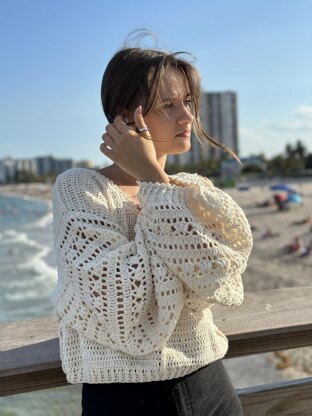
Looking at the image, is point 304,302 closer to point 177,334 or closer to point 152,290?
point 177,334

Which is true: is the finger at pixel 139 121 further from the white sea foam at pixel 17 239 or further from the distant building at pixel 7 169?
the distant building at pixel 7 169

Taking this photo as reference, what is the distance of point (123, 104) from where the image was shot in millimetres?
1334

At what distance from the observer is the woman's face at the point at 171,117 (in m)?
1.34

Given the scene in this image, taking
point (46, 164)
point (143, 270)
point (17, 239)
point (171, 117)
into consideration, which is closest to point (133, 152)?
point (171, 117)

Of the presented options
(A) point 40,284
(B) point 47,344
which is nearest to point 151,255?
(B) point 47,344

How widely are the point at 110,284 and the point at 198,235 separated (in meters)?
0.23

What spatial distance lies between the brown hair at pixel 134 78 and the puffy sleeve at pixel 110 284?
280 mm

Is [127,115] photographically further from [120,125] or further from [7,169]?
[7,169]

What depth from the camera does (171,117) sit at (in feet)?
4.47

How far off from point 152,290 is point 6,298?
15.2 m

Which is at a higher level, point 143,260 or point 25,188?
point 143,260

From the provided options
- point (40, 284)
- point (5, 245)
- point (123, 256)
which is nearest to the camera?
point (123, 256)

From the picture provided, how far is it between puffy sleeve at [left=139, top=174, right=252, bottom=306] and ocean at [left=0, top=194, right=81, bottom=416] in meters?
4.53

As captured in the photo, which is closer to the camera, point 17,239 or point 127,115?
point 127,115
